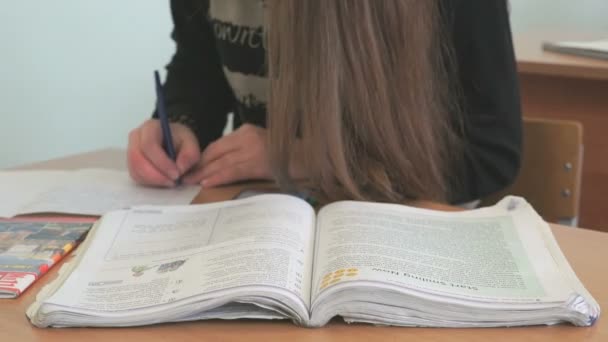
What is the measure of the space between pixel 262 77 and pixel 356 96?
318 millimetres

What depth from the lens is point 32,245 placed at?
67cm

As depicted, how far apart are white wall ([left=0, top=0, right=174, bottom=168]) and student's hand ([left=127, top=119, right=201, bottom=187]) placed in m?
1.17

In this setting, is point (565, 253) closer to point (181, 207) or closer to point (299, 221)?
point (299, 221)

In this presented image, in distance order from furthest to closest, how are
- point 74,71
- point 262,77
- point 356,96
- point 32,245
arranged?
point 74,71, point 262,77, point 356,96, point 32,245

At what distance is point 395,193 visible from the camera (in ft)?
2.59

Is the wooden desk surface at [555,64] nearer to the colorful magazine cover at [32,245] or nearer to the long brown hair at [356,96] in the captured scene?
the long brown hair at [356,96]

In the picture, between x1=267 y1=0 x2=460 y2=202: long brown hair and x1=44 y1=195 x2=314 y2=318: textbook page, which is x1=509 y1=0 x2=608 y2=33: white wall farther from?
x1=44 y1=195 x2=314 y2=318: textbook page

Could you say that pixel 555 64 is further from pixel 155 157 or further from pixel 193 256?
pixel 193 256

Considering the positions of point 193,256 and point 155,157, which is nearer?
point 193,256

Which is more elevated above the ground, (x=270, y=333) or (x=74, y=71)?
(x=270, y=333)

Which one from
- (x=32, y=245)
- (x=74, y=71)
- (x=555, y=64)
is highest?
(x=32, y=245)

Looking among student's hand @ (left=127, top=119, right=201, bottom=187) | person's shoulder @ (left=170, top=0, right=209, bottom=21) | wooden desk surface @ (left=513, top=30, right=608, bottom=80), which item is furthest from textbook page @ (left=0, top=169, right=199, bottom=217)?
wooden desk surface @ (left=513, top=30, right=608, bottom=80)

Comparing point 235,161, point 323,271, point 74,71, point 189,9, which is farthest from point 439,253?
point 74,71

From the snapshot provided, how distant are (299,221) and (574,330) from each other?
26 centimetres
